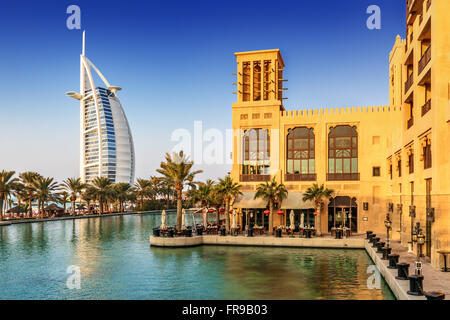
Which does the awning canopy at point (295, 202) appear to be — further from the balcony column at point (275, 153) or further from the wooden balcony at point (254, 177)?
the wooden balcony at point (254, 177)

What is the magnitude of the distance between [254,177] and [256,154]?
7.82ft

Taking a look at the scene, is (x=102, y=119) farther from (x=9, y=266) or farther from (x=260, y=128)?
(x=9, y=266)

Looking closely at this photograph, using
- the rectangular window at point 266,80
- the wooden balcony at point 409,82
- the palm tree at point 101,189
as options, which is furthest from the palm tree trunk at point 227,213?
the palm tree at point 101,189

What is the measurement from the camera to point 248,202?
41.6 m

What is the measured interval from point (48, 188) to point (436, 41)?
208ft

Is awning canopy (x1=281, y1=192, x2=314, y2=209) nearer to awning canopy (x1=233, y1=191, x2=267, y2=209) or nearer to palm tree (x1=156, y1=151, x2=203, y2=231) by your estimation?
awning canopy (x1=233, y1=191, x2=267, y2=209)

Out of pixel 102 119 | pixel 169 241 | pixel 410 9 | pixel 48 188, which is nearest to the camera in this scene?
pixel 410 9

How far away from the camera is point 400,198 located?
103 ft

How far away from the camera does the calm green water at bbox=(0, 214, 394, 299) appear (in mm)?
18562

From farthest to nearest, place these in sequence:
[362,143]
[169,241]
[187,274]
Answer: [362,143] → [169,241] → [187,274]

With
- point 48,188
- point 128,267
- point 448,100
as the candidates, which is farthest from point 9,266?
point 48,188

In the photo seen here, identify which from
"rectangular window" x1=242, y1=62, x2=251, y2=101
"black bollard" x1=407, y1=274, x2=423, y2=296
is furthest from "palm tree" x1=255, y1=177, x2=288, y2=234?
"black bollard" x1=407, y1=274, x2=423, y2=296

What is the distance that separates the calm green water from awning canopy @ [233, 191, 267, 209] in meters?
7.99

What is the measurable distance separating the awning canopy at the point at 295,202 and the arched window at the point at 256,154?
3.11 m
